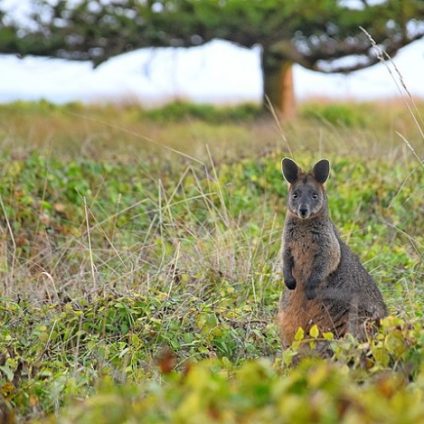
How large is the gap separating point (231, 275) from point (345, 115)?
14338 millimetres

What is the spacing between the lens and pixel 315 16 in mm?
17266

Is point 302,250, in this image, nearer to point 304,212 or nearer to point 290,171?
point 304,212

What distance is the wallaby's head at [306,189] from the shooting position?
18.6ft

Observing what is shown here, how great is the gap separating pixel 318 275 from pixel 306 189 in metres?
0.51

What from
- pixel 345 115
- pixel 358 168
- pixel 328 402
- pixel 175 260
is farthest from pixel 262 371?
pixel 345 115

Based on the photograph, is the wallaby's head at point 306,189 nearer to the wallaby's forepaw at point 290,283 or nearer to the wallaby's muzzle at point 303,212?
the wallaby's muzzle at point 303,212

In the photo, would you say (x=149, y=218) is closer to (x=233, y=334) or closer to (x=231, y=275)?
(x=231, y=275)

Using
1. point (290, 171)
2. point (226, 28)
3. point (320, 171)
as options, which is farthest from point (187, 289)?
point (226, 28)

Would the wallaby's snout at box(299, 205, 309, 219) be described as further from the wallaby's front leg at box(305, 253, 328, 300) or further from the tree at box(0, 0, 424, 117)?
the tree at box(0, 0, 424, 117)

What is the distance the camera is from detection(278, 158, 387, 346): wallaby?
536 centimetres

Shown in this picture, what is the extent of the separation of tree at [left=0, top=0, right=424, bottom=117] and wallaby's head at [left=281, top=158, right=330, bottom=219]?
38.2 feet

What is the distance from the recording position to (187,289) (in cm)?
645

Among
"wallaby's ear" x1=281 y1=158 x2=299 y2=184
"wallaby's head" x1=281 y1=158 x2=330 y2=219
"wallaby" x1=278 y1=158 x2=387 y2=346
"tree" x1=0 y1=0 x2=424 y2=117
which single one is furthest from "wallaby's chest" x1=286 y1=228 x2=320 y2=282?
"tree" x1=0 y1=0 x2=424 y2=117

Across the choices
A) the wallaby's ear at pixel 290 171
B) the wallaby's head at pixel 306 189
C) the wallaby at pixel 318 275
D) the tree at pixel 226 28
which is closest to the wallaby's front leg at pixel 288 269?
the wallaby at pixel 318 275
